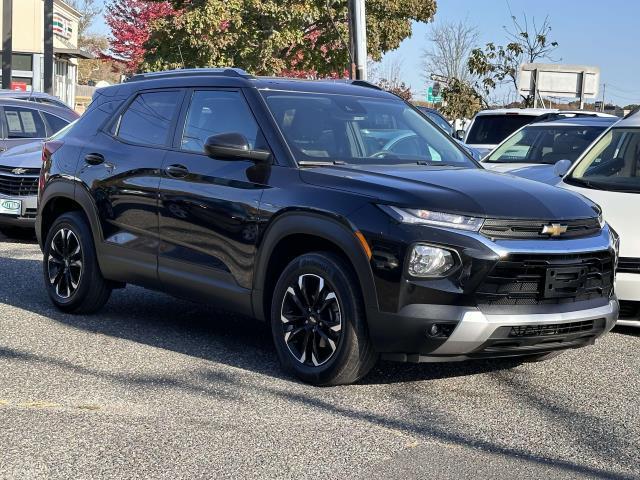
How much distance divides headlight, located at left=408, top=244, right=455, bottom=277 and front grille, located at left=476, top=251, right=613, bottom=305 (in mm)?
213

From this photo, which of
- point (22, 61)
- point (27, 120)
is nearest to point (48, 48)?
point (27, 120)

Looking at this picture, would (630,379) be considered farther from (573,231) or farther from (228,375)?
(228,375)

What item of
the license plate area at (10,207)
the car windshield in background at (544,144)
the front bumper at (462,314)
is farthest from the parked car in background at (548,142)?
the front bumper at (462,314)

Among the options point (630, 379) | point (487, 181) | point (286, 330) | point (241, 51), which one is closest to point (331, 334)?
point (286, 330)

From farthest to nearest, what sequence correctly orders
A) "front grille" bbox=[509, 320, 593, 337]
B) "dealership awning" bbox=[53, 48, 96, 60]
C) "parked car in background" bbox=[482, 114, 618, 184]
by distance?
"dealership awning" bbox=[53, 48, 96, 60] < "parked car in background" bbox=[482, 114, 618, 184] < "front grille" bbox=[509, 320, 593, 337]

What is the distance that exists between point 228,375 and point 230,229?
34.6 inches

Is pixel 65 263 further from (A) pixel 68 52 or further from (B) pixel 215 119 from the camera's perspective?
(A) pixel 68 52

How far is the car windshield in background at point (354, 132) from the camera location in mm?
6438

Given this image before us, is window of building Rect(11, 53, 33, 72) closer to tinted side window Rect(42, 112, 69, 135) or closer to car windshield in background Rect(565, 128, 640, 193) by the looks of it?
tinted side window Rect(42, 112, 69, 135)

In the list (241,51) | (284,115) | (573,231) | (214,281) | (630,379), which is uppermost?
(241,51)

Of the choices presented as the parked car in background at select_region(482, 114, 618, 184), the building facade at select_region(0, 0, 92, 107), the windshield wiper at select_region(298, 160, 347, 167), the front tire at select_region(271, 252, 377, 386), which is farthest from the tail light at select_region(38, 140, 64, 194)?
the building facade at select_region(0, 0, 92, 107)

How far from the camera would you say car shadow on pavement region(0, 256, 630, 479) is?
17.0 ft

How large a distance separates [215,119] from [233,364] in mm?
1605

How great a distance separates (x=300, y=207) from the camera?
591cm
